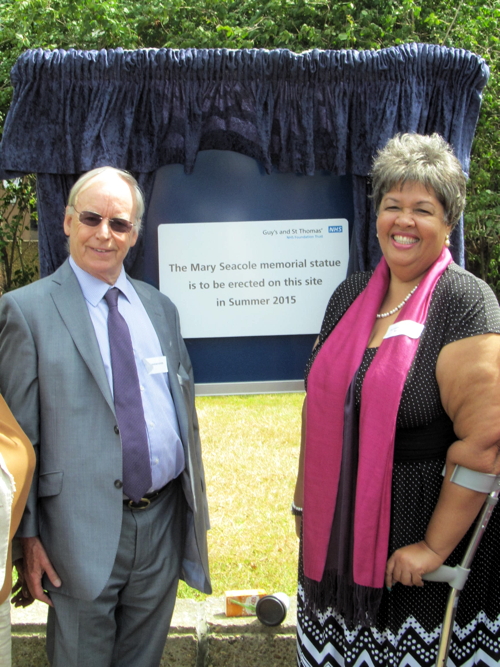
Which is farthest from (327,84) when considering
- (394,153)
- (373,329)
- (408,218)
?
(373,329)

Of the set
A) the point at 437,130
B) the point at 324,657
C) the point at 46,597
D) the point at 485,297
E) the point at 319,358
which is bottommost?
the point at 324,657

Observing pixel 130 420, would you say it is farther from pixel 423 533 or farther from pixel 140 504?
pixel 423 533

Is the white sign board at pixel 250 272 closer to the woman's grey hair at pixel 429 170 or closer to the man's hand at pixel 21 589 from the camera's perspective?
the woman's grey hair at pixel 429 170

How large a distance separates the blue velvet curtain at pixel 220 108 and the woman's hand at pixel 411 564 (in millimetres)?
1186

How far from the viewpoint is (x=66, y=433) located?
216cm

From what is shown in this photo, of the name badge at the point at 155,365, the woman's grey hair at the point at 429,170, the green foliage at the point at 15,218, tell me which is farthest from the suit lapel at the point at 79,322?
the green foliage at the point at 15,218

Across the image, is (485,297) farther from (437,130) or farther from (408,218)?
(437,130)

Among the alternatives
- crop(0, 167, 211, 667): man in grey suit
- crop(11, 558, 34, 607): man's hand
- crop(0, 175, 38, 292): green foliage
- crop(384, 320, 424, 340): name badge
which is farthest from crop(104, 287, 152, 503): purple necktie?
crop(0, 175, 38, 292): green foliage

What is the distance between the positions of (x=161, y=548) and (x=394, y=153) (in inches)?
63.4

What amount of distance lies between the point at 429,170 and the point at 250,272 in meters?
0.95

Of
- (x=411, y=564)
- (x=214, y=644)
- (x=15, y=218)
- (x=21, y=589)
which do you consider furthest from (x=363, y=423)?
(x=15, y=218)

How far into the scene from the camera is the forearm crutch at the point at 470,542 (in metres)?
1.89

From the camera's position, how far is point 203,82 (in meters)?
2.58

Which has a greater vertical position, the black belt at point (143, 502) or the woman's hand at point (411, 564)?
the black belt at point (143, 502)
